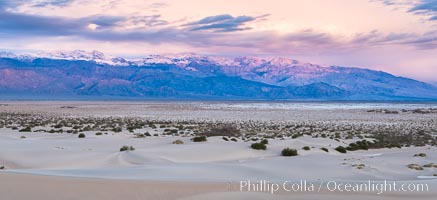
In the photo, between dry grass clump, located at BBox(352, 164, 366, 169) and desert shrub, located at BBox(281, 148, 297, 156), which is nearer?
dry grass clump, located at BBox(352, 164, 366, 169)

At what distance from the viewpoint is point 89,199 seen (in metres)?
8.27

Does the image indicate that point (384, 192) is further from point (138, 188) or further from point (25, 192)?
point (25, 192)

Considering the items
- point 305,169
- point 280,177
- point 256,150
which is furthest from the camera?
point 256,150

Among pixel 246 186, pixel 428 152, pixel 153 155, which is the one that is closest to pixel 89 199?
pixel 246 186

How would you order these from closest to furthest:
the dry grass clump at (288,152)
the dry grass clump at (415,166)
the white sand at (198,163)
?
the white sand at (198,163) < the dry grass clump at (415,166) < the dry grass clump at (288,152)

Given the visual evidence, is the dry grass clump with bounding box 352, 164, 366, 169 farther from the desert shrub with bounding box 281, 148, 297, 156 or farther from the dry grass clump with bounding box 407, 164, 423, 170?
the desert shrub with bounding box 281, 148, 297, 156

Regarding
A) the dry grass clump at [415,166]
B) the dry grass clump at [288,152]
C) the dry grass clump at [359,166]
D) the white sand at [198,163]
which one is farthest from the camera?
the dry grass clump at [288,152]

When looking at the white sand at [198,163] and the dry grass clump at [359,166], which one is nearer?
the white sand at [198,163]

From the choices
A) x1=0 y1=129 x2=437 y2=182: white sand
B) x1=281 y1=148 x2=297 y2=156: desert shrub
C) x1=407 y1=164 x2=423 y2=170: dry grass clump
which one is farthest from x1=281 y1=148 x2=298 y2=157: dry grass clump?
x1=407 y1=164 x2=423 y2=170: dry grass clump

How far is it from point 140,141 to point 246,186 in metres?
13.7

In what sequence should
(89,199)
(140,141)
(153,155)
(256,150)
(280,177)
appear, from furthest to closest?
(140,141) < (256,150) < (153,155) < (280,177) < (89,199)

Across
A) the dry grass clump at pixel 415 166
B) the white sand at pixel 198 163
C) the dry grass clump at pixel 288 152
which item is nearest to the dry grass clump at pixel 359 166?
the white sand at pixel 198 163

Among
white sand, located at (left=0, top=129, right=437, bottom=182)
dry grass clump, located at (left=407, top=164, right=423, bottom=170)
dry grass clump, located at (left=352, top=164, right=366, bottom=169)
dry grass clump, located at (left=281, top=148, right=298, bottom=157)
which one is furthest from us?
dry grass clump, located at (left=281, top=148, right=298, bottom=157)

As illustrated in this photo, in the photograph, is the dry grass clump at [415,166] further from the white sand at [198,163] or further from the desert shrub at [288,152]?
the desert shrub at [288,152]
